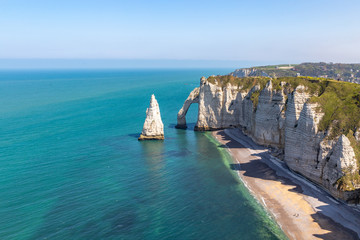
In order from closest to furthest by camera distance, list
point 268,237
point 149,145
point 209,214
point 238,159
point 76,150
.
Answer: point 268,237 < point 209,214 < point 238,159 < point 76,150 < point 149,145

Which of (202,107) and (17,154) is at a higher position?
(202,107)

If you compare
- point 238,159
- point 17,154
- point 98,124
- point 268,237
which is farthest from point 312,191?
point 98,124

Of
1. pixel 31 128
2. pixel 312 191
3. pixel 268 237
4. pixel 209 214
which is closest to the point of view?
pixel 268 237

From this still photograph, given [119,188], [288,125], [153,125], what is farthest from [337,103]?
[153,125]

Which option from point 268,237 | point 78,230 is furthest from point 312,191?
point 78,230

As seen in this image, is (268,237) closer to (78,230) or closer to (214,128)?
(78,230)

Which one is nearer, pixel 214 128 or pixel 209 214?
pixel 209 214

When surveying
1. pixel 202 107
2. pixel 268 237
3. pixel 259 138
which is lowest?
pixel 268 237
